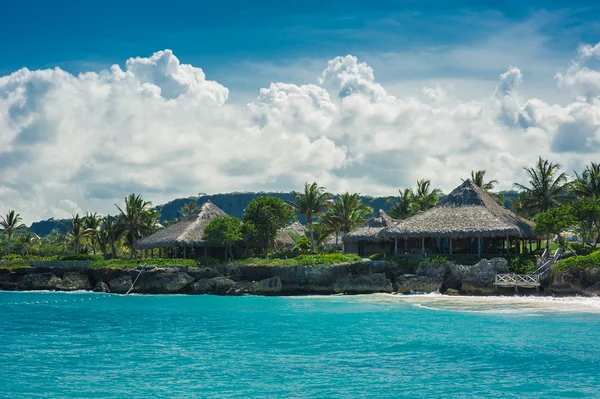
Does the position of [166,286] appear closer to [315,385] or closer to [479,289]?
[479,289]

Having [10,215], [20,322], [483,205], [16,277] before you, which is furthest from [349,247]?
[10,215]

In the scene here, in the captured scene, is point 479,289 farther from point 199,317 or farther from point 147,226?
point 147,226

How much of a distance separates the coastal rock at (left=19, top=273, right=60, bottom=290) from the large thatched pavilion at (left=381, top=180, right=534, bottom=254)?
25.5 m

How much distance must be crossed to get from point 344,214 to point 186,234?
47.4 ft

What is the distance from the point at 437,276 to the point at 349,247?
16.5 meters

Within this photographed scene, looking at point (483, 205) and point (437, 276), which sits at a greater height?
point (483, 205)

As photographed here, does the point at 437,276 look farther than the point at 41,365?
Yes

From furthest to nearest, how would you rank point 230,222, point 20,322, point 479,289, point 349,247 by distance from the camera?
1. point 349,247
2. point 230,222
3. point 479,289
4. point 20,322

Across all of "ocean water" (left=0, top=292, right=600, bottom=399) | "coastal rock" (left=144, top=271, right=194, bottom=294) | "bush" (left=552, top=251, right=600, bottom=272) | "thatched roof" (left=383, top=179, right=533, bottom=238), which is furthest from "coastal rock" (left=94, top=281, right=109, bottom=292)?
"bush" (left=552, top=251, right=600, bottom=272)

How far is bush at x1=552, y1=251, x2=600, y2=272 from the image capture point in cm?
3434

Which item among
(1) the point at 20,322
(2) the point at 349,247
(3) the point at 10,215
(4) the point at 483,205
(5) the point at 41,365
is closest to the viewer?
(5) the point at 41,365

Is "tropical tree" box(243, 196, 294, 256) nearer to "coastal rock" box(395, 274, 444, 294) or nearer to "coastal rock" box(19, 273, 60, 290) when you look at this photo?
"coastal rock" box(395, 274, 444, 294)

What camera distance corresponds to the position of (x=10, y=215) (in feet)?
224

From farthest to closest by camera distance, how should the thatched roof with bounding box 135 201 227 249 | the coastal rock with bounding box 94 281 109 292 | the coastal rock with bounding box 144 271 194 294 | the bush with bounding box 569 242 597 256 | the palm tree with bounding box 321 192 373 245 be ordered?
the palm tree with bounding box 321 192 373 245 → the thatched roof with bounding box 135 201 227 249 → the coastal rock with bounding box 94 281 109 292 → the coastal rock with bounding box 144 271 194 294 → the bush with bounding box 569 242 597 256
